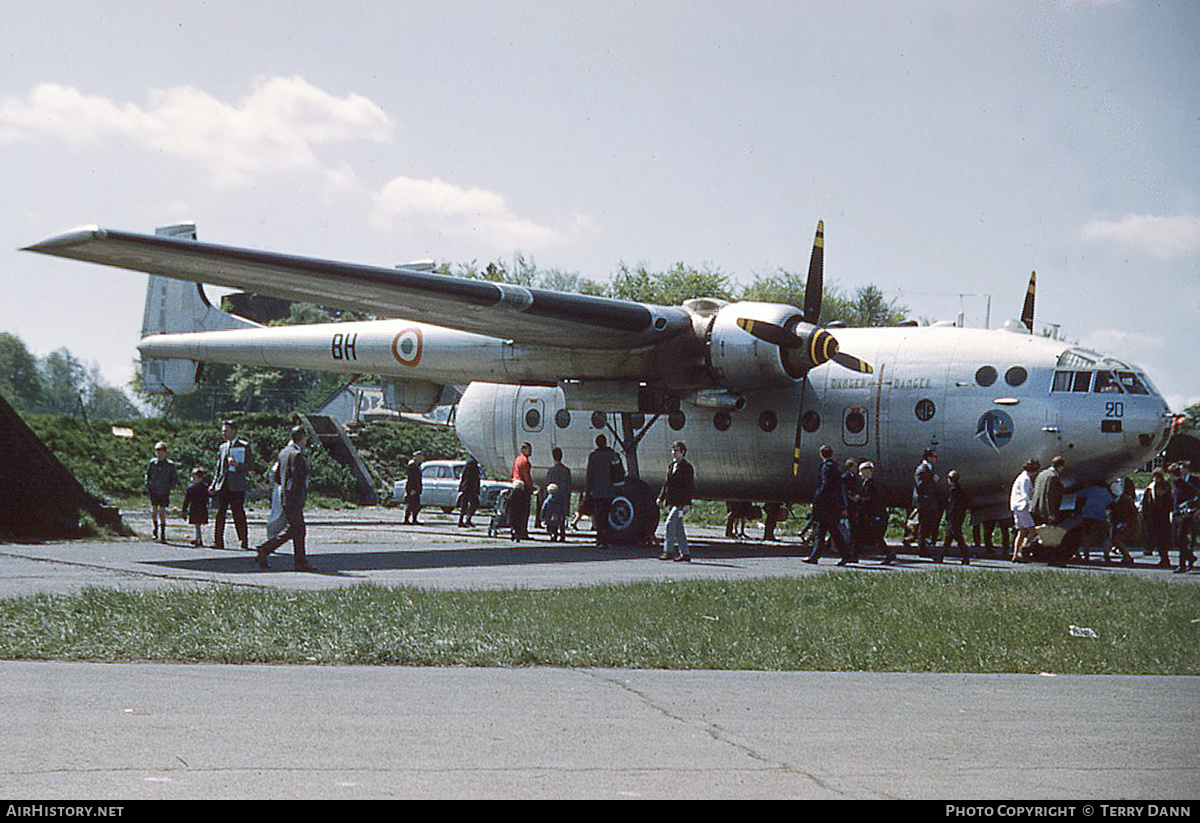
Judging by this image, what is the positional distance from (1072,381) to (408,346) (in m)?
11.6

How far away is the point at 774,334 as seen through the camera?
21.3 m

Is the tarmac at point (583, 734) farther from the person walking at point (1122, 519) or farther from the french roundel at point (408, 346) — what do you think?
the french roundel at point (408, 346)

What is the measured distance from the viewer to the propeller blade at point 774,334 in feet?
69.8

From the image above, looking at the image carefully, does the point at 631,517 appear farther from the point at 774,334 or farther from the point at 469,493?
the point at 469,493

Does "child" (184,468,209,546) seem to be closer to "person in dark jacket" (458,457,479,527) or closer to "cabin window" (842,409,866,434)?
"person in dark jacket" (458,457,479,527)

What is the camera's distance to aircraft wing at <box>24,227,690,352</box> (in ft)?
52.3

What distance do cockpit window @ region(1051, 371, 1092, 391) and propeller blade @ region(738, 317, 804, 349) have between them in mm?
4021

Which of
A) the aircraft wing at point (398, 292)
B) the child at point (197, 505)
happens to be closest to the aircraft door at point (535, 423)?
the aircraft wing at point (398, 292)

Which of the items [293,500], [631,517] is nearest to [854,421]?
[631,517]

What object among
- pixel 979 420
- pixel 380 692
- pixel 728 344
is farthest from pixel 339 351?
pixel 380 692

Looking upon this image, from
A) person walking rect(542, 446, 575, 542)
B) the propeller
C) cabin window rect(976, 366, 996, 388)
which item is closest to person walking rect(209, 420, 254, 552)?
person walking rect(542, 446, 575, 542)

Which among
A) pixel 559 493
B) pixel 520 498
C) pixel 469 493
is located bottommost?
pixel 469 493

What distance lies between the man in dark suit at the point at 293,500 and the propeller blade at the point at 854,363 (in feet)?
31.2

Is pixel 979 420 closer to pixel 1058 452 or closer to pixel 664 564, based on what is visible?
pixel 1058 452
